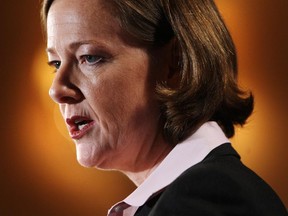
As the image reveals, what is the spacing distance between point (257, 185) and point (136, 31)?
25 cm

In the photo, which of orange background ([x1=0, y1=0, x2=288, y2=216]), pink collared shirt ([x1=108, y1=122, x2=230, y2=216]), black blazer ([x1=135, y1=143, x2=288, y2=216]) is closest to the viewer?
black blazer ([x1=135, y1=143, x2=288, y2=216])

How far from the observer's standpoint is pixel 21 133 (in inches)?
54.2

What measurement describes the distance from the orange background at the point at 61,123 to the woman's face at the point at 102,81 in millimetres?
592

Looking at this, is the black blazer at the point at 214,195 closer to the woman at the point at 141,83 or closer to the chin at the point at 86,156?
the woman at the point at 141,83

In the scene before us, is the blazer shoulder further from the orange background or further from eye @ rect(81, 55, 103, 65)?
the orange background

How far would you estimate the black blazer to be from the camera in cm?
59

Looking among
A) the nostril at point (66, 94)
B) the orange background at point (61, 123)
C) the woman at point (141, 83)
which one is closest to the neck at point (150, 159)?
the woman at point (141, 83)

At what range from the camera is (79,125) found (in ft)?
2.58

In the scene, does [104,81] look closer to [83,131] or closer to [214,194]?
[83,131]

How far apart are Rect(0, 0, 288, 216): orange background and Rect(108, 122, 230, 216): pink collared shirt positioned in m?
0.61

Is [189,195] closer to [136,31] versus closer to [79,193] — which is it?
[136,31]

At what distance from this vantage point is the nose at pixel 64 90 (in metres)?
0.76

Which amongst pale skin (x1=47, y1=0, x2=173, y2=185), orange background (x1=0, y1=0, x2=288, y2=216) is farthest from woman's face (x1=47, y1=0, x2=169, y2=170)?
orange background (x1=0, y1=0, x2=288, y2=216)

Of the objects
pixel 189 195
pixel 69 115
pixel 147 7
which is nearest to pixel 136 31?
pixel 147 7
